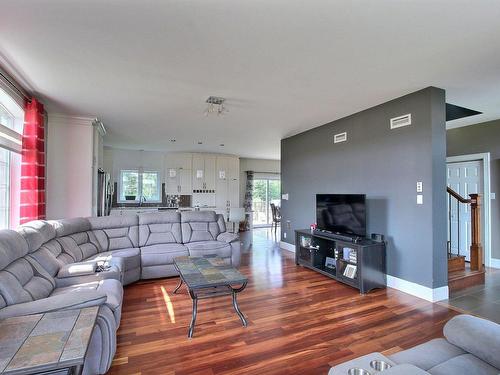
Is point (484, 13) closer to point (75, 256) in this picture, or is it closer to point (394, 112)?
point (394, 112)

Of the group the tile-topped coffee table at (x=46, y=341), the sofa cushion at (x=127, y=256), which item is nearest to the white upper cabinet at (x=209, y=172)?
the sofa cushion at (x=127, y=256)

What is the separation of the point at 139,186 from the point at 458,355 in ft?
26.2

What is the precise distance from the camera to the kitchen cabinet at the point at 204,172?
8281mm

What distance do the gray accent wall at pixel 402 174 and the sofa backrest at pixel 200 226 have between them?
2.10 metres

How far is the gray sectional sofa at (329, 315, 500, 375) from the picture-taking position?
1237mm

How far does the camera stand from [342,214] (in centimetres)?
402

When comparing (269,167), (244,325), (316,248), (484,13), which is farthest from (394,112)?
(269,167)

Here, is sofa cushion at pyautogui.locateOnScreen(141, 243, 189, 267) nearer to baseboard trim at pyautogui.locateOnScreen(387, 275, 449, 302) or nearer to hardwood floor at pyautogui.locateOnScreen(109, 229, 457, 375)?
hardwood floor at pyautogui.locateOnScreen(109, 229, 457, 375)

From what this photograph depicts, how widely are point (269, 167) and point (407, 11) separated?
27.3 feet

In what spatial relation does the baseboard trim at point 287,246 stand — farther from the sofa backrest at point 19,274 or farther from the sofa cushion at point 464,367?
the sofa cushion at point 464,367

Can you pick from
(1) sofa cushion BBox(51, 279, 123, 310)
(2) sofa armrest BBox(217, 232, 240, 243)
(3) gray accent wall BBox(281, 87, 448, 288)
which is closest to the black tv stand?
(3) gray accent wall BBox(281, 87, 448, 288)

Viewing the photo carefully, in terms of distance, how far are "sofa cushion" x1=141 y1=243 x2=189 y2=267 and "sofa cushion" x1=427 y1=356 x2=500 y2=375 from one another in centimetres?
334

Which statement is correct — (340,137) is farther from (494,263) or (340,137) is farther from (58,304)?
(58,304)

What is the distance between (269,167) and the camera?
10133 millimetres
